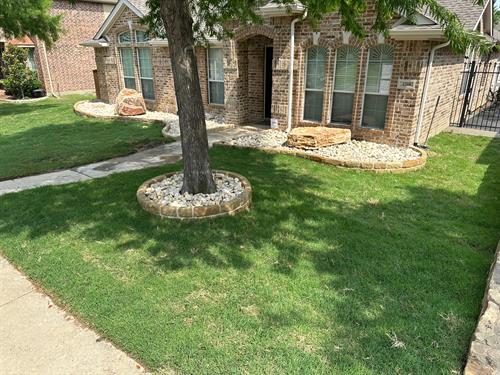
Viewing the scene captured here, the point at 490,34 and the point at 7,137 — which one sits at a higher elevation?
the point at 490,34

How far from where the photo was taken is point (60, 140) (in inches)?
406

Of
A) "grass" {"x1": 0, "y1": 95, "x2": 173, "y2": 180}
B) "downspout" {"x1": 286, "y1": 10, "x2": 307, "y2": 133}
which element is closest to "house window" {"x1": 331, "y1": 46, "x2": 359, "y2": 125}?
"downspout" {"x1": 286, "y1": 10, "x2": 307, "y2": 133}

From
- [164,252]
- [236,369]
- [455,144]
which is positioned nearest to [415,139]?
[455,144]

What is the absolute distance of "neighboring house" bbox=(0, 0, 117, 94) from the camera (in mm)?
20656

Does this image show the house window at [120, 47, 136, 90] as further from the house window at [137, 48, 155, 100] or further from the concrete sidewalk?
the concrete sidewalk

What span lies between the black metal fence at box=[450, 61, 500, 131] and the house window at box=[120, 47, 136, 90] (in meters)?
12.0

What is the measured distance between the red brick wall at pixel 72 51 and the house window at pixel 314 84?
1658 centimetres

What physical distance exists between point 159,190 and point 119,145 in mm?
4359

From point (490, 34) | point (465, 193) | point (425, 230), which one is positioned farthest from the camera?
point (490, 34)

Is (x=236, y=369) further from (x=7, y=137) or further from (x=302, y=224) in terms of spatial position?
(x=7, y=137)

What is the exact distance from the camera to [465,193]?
20.4 feet

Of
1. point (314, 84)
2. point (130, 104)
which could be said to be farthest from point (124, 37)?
point (314, 84)

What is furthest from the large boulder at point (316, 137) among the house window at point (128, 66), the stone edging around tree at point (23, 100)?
the stone edging around tree at point (23, 100)

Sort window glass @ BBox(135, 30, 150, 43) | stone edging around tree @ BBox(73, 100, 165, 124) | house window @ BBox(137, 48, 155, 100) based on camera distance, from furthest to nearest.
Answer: house window @ BBox(137, 48, 155, 100) < window glass @ BBox(135, 30, 150, 43) < stone edging around tree @ BBox(73, 100, 165, 124)
